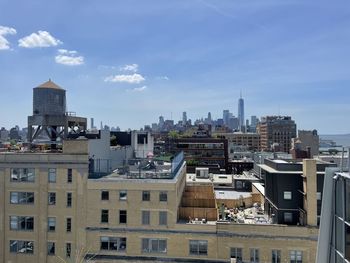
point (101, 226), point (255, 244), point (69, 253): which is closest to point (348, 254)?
point (255, 244)

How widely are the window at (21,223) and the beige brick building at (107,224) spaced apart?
0.12 meters

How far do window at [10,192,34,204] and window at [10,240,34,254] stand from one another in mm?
5067

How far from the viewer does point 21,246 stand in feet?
149

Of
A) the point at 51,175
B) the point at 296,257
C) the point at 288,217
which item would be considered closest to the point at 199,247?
the point at 296,257

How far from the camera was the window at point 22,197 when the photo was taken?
1791 inches

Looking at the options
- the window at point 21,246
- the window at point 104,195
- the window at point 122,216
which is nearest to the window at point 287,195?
the window at point 122,216

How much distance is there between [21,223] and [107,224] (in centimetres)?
1163

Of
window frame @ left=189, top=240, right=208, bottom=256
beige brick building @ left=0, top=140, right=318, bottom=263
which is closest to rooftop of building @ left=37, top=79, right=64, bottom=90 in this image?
beige brick building @ left=0, top=140, right=318, bottom=263

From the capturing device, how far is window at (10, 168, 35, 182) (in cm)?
4572

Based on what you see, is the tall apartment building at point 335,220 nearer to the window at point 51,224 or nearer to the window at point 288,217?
the window at point 288,217

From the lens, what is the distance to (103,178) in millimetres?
44469

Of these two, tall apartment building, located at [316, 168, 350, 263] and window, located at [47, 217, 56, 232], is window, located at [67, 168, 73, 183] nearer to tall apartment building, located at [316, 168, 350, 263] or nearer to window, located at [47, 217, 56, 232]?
window, located at [47, 217, 56, 232]

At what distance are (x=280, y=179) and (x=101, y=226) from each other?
22.8 metres

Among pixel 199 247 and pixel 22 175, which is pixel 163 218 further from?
pixel 22 175
